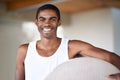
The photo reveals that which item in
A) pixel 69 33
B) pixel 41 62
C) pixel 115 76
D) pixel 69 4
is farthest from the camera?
pixel 69 33

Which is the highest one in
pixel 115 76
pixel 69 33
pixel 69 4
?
pixel 69 4

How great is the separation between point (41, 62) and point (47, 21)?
0.13 metres

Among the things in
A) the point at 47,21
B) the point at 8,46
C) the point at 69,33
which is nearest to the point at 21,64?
the point at 47,21

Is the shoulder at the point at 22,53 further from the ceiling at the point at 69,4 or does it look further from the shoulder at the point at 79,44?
the ceiling at the point at 69,4

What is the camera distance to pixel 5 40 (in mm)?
2355

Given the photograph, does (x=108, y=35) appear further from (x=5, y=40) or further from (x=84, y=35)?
(x=5, y=40)

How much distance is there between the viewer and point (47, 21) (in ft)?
2.61

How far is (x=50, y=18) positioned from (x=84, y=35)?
1.74 m

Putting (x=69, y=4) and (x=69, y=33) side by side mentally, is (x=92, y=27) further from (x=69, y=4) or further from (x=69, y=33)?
(x=69, y=4)

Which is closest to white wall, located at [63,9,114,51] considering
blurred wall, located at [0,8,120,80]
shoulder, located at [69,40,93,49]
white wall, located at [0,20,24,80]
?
blurred wall, located at [0,8,120,80]

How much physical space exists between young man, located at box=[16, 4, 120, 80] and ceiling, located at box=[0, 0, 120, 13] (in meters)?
1.24

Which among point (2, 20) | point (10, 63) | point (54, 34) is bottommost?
point (10, 63)

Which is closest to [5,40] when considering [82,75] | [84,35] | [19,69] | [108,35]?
[84,35]

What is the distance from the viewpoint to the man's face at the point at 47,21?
31.3 inches
